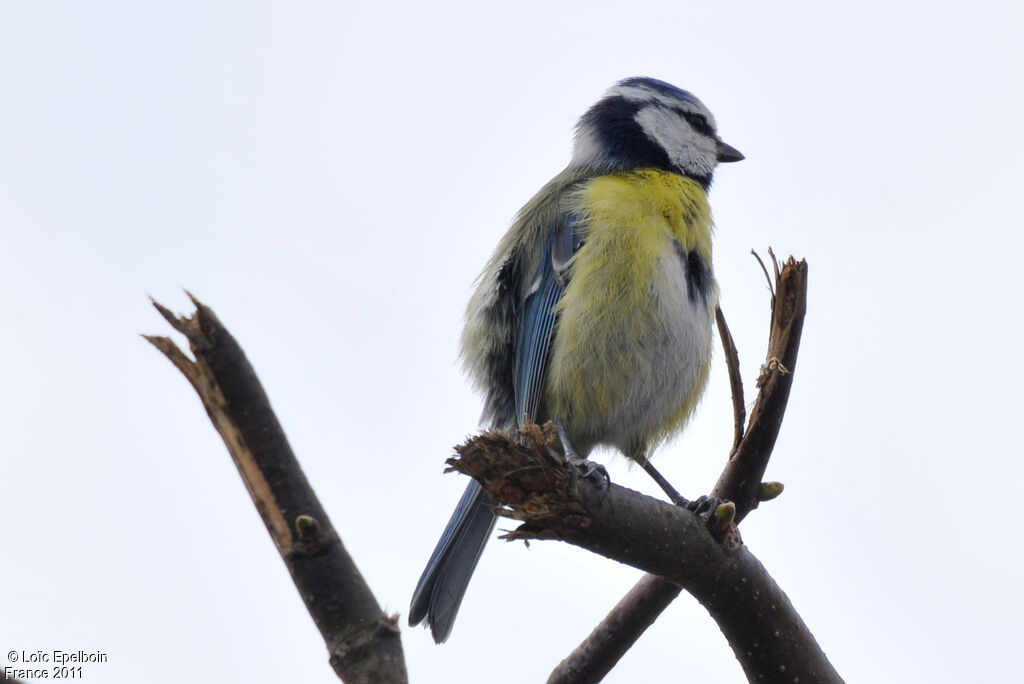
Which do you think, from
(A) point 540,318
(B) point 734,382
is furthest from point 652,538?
(A) point 540,318

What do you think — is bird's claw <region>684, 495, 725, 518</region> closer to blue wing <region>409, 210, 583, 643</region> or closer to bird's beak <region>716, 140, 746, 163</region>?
blue wing <region>409, 210, 583, 643</region>

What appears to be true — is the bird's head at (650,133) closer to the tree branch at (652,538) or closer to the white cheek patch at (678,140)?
the white cheek patch at (678,140)

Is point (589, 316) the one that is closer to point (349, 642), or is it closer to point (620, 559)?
point (620, 559)

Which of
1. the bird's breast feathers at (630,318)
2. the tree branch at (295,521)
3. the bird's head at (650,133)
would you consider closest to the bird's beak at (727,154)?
the bird's head at (650,133)

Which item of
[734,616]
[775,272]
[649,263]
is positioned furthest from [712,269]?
[734,616]

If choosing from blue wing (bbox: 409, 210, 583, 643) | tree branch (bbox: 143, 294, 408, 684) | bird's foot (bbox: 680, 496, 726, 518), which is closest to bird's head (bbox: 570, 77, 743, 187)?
blue wing (bbox: 409, 210, 583, 643)

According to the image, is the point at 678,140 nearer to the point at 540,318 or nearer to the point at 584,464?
the point at 540,318
